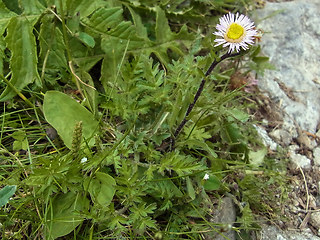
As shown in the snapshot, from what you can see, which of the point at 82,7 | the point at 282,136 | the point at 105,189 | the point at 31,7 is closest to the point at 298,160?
the point at 282,136

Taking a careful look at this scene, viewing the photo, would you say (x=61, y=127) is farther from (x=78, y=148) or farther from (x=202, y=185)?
(x=202, y=185)

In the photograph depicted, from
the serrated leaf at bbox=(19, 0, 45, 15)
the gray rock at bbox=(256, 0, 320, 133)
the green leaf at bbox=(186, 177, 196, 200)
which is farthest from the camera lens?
the gray rock at bbox=(256, 0, 320, 133)

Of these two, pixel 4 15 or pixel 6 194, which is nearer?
pixel 6 194

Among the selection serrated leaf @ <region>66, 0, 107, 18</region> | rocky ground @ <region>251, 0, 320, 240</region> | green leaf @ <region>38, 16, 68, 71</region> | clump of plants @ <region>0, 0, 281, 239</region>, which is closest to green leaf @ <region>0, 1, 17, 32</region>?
clump of plants @ <region>0, 0, 281, 239</region>

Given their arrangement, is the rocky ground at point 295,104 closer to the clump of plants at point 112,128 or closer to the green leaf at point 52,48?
the clump of plants at point 112,128

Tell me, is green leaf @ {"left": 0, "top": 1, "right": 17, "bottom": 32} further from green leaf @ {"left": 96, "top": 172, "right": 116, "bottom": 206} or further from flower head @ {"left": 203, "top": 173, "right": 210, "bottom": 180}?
flower head @ {"left": 203, "top": 173, "right": 210, "bottom": 180}

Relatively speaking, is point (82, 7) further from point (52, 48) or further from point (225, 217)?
point (225, 217)

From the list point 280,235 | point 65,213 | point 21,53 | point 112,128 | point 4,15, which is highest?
point 4,15

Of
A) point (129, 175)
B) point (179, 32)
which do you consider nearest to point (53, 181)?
point (129, 175)
